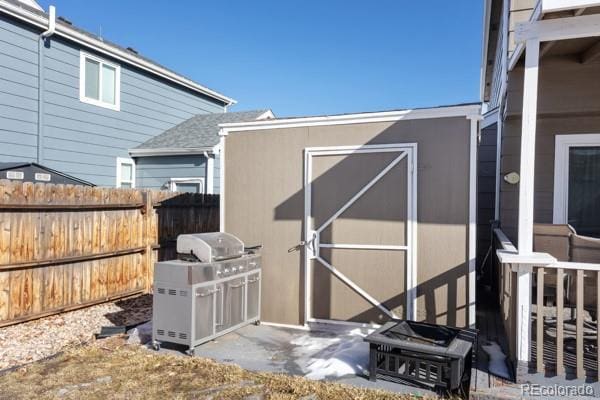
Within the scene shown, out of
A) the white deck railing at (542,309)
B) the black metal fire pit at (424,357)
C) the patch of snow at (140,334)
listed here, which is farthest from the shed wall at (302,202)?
the patch of snow at (140,334)

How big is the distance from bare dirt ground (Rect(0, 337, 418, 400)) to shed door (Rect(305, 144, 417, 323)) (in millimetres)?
1445

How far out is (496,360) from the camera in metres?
3.67

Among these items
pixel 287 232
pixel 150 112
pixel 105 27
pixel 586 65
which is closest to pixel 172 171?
pixel 150 112

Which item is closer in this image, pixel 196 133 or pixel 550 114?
pixel 550 114

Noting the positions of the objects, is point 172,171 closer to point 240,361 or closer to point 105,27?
point 105,27

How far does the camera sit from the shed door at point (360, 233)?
458 centimetres

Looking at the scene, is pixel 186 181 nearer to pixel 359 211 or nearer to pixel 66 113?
pixel 66 113

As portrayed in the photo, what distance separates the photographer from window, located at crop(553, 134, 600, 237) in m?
5.03

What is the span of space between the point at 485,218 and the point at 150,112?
25.5 feet

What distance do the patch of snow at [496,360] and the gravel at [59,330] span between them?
4053 mm

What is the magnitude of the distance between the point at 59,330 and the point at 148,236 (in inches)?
84.6

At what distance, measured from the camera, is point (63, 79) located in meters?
8.29

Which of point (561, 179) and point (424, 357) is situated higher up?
point (561, 179)

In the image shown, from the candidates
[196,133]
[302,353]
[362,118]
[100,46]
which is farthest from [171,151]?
[302,353]
